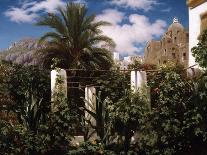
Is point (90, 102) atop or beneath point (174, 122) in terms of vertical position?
atop

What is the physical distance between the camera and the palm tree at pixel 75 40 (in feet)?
60.1

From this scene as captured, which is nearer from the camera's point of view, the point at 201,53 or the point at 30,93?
the point at 201,53

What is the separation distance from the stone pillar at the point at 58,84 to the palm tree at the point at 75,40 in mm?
5843

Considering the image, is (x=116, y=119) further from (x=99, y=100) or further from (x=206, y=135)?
(x=206, y=135)

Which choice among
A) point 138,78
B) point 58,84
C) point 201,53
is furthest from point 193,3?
point 58,84

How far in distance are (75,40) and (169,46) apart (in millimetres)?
28479

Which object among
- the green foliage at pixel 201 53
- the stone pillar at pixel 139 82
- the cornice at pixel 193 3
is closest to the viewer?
→ the green foliage at pixel 201 53

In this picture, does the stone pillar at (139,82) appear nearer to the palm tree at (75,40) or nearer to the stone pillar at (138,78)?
the stone pillar at (138,78)

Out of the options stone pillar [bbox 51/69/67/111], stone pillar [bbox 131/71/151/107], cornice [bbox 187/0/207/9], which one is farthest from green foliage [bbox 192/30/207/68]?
cornice [bbox 187/0/207/9]

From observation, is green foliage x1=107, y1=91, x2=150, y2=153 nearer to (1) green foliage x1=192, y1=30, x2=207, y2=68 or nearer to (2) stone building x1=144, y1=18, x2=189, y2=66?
(1) green foliage x1=192, y1=30, x2=207, y2=68

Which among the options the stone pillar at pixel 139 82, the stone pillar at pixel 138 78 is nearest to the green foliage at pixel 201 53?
the stone pillar at pixel 139 82

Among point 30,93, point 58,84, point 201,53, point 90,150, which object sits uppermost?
point 201,53

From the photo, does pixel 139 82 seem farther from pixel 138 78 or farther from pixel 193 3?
pixel 193 3

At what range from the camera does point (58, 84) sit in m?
12.1
